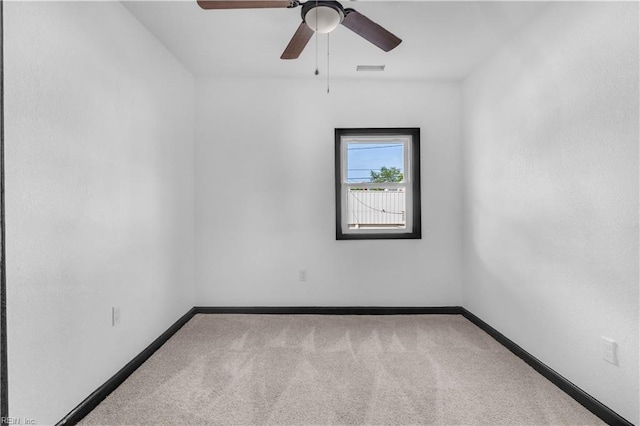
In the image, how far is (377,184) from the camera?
3824mm

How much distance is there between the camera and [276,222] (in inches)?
146

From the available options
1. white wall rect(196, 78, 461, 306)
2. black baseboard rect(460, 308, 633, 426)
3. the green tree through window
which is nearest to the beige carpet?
black baseboard rect(460, 308, 633, 426)

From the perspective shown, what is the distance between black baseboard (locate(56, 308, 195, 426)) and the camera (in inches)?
72.3

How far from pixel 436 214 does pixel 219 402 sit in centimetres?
278

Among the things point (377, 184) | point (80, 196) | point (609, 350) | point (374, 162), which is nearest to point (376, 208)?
point (377, 184)

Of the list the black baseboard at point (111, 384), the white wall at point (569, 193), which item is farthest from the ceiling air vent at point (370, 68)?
the black baseboard at point (111, 384)

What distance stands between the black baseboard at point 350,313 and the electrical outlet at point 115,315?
33cm

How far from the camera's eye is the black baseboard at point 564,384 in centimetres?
180

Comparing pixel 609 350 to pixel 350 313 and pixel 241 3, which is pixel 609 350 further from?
pixel 241 3

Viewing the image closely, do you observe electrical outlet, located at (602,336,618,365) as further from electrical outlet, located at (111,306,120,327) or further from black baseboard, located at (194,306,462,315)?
electrical outlet, located at (111,306,120,327)

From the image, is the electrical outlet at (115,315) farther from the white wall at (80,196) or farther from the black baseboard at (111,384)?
the black baseboard at (111,384)

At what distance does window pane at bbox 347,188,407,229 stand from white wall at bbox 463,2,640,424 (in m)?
0.95

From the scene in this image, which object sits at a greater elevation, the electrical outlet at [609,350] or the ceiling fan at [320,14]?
the ceiling fan at [320,14]

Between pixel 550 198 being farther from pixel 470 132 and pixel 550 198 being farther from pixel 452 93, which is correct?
pixel 452 93
